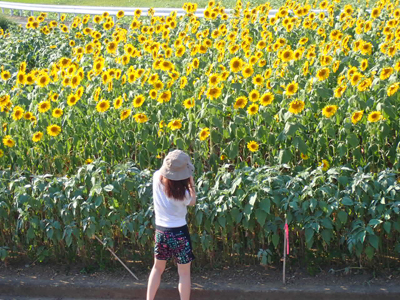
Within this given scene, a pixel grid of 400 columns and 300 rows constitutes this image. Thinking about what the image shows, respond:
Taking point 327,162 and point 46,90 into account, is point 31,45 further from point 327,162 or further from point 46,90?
point 327,162

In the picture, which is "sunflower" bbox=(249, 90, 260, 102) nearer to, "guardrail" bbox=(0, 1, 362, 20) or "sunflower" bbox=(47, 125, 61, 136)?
"sunflower" bbox=(47, 125, 61, 136)

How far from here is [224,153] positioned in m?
5.67

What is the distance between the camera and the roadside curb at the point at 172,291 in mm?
4875

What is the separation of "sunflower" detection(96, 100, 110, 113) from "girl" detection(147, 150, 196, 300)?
4.54 feet

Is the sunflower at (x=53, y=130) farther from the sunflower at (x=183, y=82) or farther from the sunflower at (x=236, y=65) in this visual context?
the sunflower at (x=236, y=65)

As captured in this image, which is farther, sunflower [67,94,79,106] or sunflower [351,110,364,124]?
sunflower [67,94,79,106]

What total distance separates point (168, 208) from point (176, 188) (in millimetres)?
164

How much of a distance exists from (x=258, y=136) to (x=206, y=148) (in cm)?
45

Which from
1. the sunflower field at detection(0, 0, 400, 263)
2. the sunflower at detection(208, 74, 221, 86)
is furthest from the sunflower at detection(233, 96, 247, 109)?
the sunflower at detection(208, 74, 221, 86)

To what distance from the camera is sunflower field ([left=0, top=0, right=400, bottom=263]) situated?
16.2ft

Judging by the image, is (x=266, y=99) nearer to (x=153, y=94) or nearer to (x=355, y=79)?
(x=355, y=79)

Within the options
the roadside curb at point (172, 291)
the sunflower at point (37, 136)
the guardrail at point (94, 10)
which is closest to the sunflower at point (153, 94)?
the sunflower at point (37, 136)

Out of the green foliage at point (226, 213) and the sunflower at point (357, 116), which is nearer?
the green foliage at point (226, 213)

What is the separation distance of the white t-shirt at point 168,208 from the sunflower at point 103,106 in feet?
4.51
